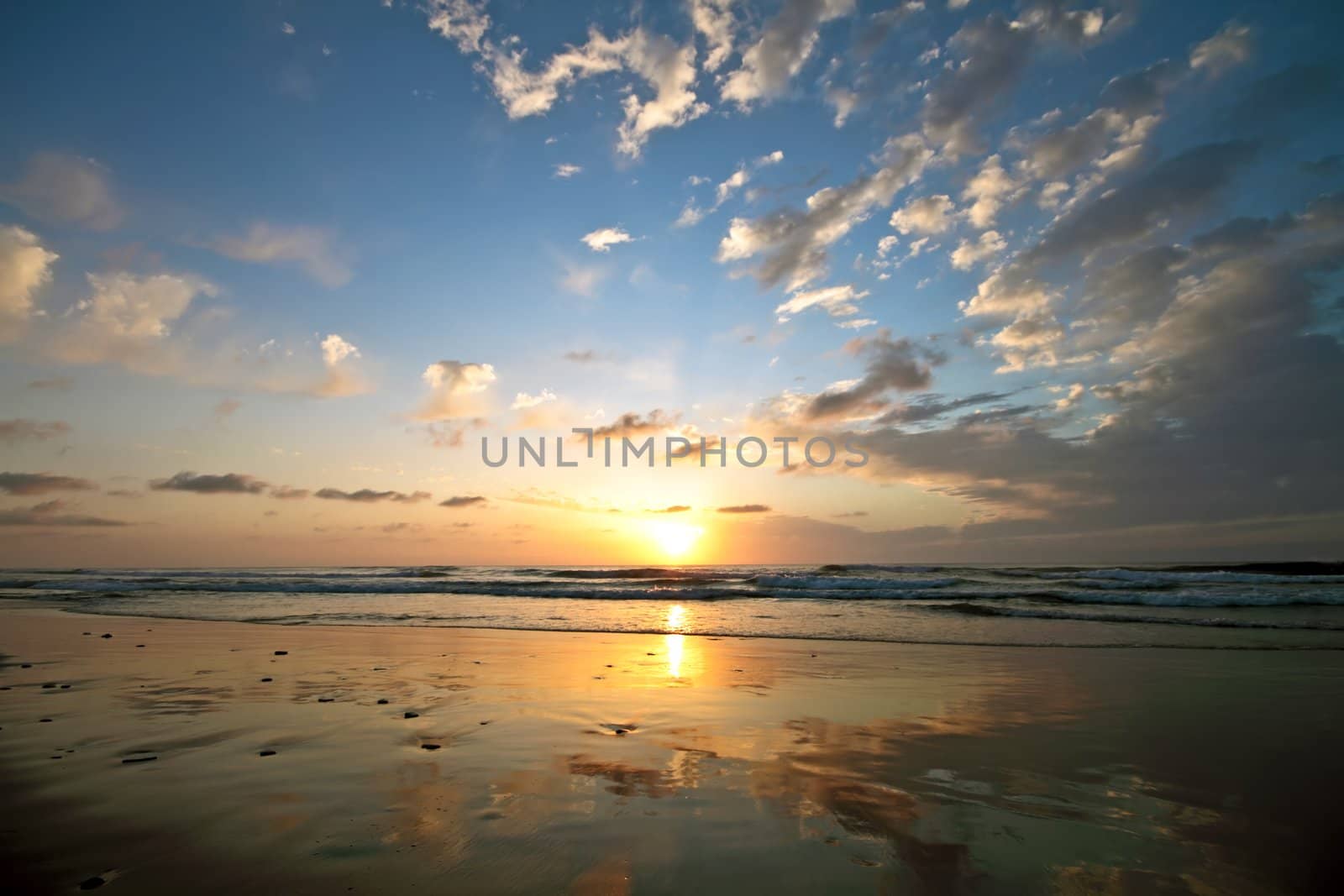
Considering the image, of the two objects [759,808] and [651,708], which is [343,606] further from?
[759,808]

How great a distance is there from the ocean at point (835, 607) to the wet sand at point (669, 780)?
5096 mm

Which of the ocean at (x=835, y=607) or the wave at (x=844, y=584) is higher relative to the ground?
the wave at (x=844, y=584)

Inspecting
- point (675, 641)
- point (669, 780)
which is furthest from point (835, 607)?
point (669, 780)

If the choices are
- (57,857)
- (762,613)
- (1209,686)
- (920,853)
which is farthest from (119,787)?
(762,613)

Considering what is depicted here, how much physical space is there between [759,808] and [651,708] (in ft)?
9.99

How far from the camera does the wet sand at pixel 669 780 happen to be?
325 centimetres

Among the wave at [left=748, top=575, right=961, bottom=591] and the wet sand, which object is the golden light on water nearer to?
the wet sand

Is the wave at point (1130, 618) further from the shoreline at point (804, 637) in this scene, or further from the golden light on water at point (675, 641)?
the golden light on water at point (675, 641)

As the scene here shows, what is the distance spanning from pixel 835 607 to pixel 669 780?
17.3 metres

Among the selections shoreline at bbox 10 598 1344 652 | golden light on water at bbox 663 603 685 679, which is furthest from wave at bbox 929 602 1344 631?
golden light on water at bbox 663 603 685 679

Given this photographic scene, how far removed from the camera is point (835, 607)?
20688mm

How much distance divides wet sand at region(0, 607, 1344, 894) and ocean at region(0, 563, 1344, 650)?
201 inches

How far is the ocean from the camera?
13922mm

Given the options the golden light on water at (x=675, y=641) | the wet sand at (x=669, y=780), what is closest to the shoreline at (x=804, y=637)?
the golden light on water at (x=675, y=641)
